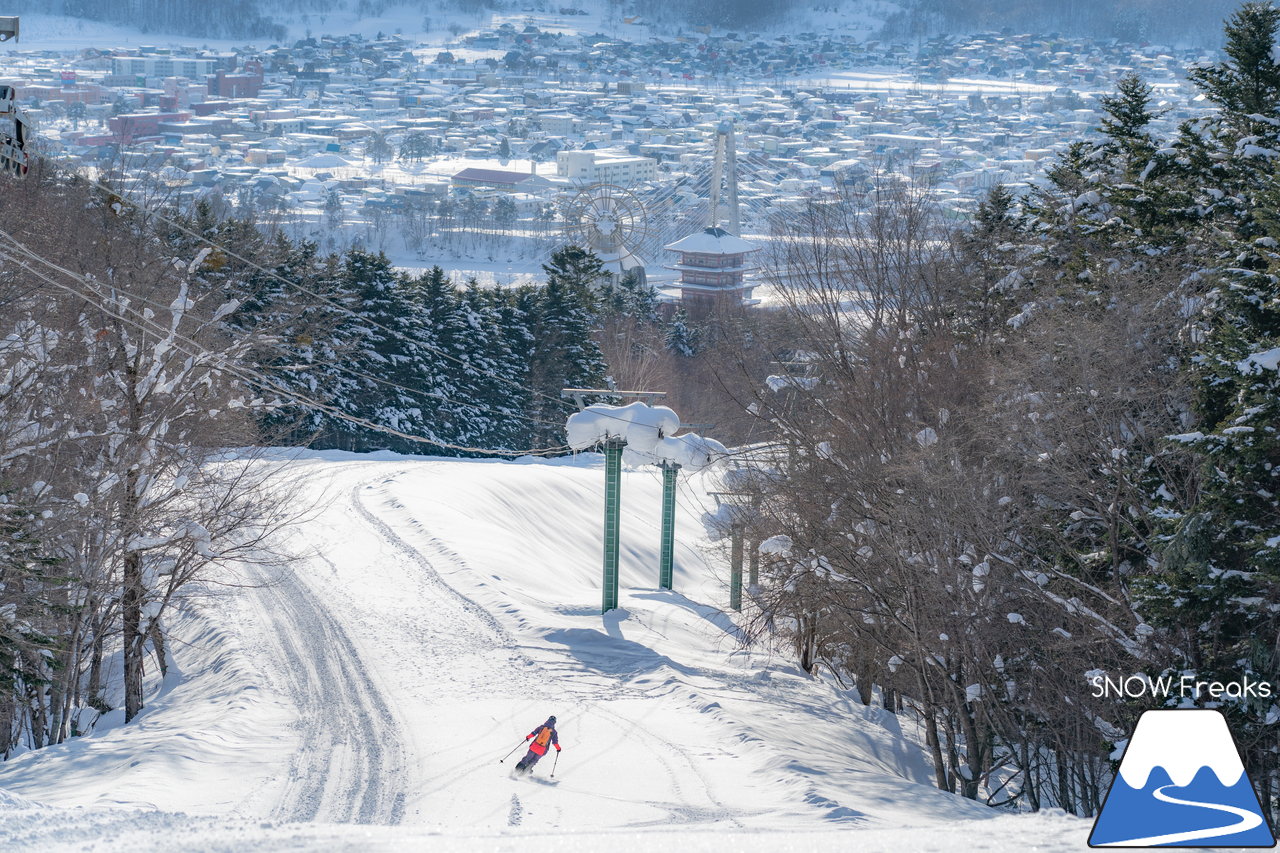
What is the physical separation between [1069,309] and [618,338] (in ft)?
126

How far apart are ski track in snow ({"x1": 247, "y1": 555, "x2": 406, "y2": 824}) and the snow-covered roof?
63.3m

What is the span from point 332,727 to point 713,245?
70.4m

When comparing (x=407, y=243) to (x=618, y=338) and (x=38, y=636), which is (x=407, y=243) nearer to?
(x=618, y=338)

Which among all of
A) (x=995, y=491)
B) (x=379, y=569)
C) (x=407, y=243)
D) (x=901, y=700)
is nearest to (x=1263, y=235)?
(x=995, y=491)

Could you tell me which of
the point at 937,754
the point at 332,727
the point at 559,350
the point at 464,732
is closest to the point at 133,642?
the point at 332,727

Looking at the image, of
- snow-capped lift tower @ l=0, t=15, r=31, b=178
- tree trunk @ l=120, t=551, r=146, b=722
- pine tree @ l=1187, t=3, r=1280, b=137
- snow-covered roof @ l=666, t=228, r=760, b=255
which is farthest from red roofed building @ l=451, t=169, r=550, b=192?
snow-capped lift tower @ l=0, t=15, r=31, b=178

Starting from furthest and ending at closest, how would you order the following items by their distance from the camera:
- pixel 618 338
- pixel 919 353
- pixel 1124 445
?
pixel 618 338 → pixel 919 353 → pixel 1124 445

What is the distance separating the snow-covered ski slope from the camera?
10.9 m

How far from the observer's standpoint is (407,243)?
13225cm

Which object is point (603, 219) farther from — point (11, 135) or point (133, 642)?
point (11, 135)

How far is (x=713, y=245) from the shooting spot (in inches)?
3381

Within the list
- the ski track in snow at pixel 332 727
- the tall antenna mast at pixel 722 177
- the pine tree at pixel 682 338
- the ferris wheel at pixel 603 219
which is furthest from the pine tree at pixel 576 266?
the tall antenna mast at pixel 722 177

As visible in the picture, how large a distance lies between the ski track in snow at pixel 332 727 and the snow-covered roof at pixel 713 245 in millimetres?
63319

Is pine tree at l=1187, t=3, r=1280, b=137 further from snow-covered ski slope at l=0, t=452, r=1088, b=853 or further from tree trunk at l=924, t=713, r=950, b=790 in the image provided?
snow-covered ski slope at l=0, t=452, r=1088, b=853
